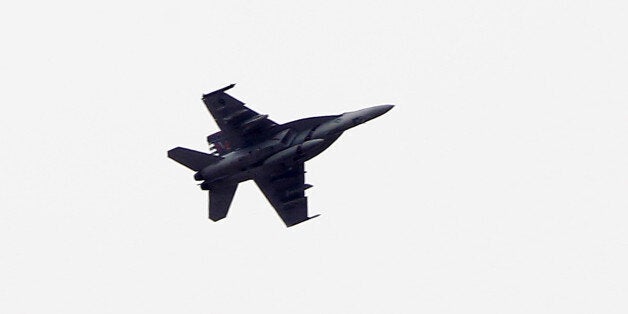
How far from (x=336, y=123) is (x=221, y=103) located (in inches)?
230

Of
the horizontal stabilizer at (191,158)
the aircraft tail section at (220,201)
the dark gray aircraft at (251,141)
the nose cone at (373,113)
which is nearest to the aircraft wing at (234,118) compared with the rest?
the dark gray aircraft at (251,141)

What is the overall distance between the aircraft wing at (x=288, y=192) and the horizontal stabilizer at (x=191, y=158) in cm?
379

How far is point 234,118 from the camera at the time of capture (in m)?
69.7

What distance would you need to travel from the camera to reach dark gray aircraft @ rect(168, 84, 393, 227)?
69.4 meters

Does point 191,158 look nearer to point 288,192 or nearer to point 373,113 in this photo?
point 288,192

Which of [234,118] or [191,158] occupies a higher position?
[234,118]

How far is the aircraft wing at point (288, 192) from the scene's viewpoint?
2908 inches

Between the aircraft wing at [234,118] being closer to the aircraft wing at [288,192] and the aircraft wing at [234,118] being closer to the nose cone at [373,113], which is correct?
the aircraft wing at [288,192]

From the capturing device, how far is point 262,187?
74062 mm

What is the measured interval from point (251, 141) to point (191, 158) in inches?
125

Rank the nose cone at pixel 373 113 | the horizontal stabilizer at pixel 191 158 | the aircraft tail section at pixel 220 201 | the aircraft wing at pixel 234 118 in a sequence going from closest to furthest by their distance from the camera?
the nose cone at pixel 373 113
the aircraft wing at pixel 234 118
the horizontal stabilizer at pixel 191 158
the aircraft tail section at pixel 220 201

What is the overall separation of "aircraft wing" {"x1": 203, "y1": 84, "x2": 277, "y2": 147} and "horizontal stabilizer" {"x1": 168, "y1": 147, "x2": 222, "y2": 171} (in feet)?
4.77

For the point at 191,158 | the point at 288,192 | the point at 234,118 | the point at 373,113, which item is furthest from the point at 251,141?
the point at 373,113

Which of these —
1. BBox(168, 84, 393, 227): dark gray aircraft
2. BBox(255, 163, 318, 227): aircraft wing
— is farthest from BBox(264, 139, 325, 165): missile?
BBox(255, 163, 318, 227): aircraft wing
